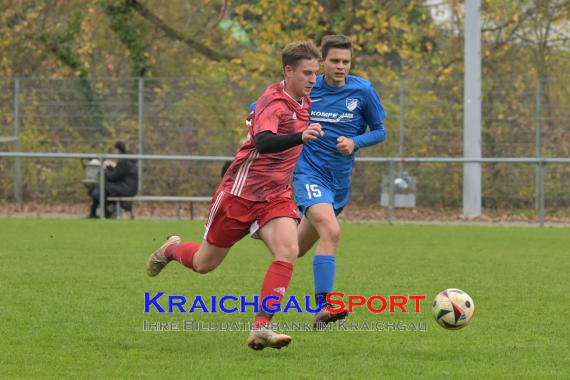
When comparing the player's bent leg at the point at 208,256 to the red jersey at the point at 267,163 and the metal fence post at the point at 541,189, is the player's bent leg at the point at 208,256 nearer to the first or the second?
the red jersey at the point at 267,163

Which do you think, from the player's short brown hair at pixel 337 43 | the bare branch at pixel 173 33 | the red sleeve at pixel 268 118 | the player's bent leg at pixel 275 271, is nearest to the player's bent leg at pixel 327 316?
the player's bent leg at pixel 275 271

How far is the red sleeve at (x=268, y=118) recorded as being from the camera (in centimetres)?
747

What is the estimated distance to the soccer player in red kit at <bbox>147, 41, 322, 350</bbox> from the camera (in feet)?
24.7

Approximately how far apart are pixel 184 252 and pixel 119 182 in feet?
40.5

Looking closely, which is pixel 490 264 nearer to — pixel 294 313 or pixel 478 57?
pixel 294 313

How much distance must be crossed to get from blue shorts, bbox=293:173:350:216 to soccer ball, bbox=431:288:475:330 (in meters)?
1.33

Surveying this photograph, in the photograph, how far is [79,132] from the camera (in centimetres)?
2331

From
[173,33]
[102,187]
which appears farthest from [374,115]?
[173,33]

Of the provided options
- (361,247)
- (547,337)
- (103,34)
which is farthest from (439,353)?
(103,34)

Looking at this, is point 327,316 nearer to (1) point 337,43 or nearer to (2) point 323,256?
(2) point 323,256

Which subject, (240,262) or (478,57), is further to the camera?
(478,57)

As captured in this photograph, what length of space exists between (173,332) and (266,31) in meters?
17.7

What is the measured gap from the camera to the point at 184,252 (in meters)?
8.37

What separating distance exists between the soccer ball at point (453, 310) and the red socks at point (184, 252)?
164cm
